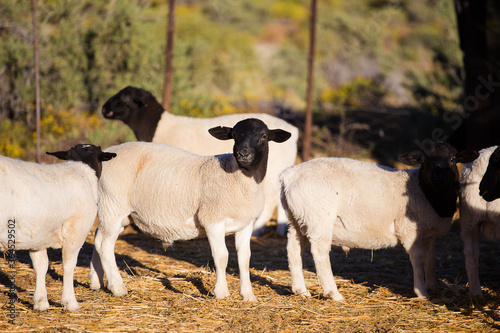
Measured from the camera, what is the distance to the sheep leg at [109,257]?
589 centimetres

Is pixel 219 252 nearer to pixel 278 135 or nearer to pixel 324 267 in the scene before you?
pixel 324 267

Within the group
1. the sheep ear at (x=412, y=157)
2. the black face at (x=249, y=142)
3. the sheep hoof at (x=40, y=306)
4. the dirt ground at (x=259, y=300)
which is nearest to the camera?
the dirt ground at (x=259, y=300)

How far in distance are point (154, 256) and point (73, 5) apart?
1122 cm

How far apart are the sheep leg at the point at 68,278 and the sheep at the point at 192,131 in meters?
3.83

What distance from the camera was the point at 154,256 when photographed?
7867 millimetres

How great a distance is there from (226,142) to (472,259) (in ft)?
13.9

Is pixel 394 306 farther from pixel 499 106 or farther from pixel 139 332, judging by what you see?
pixel 499 106

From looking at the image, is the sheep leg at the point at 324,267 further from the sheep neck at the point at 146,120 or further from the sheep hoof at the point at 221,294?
the sheep neck at the point at 146,120

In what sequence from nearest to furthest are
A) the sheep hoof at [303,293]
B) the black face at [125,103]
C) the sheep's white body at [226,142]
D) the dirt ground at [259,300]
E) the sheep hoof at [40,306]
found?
1. the dirt ground at [259,300]
2. the sheep hoof at [40,306]
3. the sheep hoof at [303,293]
4. the sheep's white body at [226,142]
5. the black face at [125,103]

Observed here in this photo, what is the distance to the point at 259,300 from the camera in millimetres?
5816

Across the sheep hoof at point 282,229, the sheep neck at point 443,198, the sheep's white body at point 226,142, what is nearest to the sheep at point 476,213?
the sheep neck at point 443,198

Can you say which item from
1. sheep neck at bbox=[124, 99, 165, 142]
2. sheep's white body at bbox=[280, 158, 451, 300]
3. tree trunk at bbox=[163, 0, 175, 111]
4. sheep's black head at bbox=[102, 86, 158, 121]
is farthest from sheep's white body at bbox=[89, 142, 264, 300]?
tree trunk at bbox=[163, 0, 175, 111]

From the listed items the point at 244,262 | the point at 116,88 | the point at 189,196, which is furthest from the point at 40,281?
the point at 116,88

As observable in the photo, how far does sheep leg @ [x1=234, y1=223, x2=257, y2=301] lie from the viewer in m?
5.77
